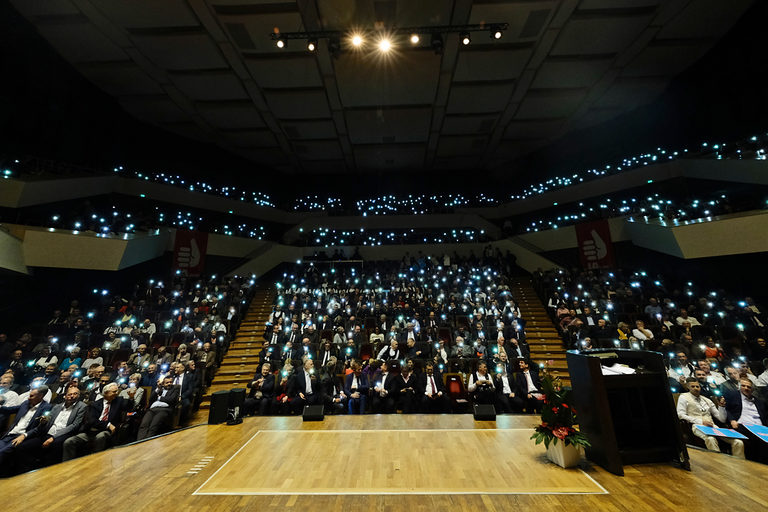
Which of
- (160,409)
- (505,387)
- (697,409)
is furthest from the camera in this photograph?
(505,387)

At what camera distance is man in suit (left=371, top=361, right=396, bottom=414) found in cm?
553

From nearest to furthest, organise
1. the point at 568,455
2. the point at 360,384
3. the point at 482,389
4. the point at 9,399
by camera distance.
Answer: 1. the point at 568,455
2. the point at 9,399
3. the point at 482,389
4. the point at 360,384

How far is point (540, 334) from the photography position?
28.9 feet

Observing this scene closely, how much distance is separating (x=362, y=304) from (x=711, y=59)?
12.9 m

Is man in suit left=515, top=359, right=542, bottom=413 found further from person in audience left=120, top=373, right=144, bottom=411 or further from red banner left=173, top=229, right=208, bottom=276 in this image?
red banner left=173, top=229, right=208, bottom=276

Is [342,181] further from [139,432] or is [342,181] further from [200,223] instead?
[139,432]

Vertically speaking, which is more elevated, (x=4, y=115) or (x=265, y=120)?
(x=265, y=120)

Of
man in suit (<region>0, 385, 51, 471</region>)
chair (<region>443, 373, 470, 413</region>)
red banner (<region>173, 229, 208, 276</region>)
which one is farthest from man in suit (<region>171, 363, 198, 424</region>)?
red banner (<region>173, 229, 208, 276</region>)

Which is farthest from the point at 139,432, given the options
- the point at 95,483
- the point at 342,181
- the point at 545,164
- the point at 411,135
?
the point at 545,164

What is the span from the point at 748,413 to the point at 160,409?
323 inches

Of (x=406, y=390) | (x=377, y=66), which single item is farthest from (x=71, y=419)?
(x=377, y=66)

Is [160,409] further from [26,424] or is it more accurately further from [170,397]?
[26,424]

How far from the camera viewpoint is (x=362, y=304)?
9547 millimetres

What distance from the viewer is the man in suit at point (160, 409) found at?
4918 millimetres
